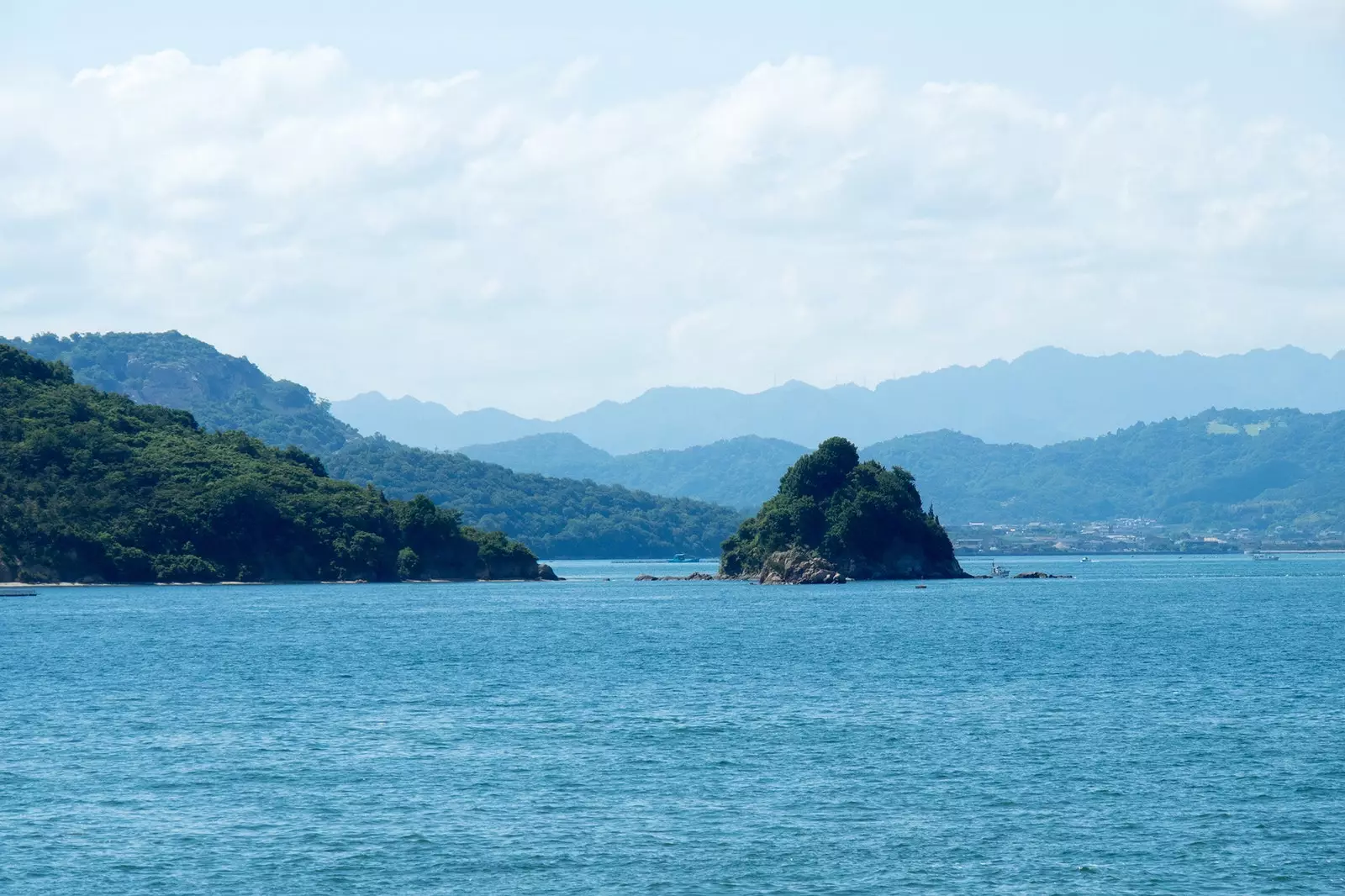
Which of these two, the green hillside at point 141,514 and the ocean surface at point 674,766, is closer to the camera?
the ocean surface at point 674,766

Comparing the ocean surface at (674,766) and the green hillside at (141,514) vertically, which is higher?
the green hillside at (141,514)

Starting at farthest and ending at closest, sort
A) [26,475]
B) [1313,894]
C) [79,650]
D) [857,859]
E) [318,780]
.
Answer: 1. [26,475]
2. [79,650]
3. [318,780]
4. [857,859]
5. [1313,894]

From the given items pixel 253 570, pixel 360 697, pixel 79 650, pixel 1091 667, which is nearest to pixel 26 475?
pixel 253 570

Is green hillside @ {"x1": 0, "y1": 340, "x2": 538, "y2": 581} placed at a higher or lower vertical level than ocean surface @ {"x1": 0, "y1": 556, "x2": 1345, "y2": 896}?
higher

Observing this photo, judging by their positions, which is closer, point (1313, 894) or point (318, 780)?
point (1313, 894)

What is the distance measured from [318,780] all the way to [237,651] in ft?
161

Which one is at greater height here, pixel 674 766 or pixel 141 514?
pixel 141 514

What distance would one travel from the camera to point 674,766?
50906mm

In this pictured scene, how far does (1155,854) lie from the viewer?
127 feet

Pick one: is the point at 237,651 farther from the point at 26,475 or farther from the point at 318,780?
the point at 26,475

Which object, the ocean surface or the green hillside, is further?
the green hillside

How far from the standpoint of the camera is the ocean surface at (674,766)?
37.8m

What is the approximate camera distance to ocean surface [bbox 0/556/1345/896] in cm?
3778

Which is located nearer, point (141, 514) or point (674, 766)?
Result: point (674, 766)
